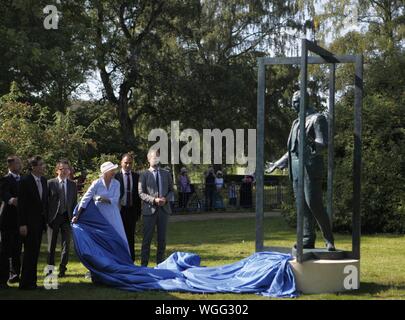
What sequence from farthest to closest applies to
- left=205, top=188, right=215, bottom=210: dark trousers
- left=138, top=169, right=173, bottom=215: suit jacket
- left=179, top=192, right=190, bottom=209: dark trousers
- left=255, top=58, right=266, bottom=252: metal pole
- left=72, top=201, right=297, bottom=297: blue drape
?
left=205, top=188, right=215, bottom=210: dark trousers
left=179, top=192, right=190, bottom=209: dark trousers
left=138, top=169, right=173, bottom=215: suit jacket
left=255, top=58, right=266, bottom=252: metal pole
left=72, top=201, right=297, bottom=297: blue drape

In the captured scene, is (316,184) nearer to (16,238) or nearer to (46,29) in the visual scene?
(16,238)

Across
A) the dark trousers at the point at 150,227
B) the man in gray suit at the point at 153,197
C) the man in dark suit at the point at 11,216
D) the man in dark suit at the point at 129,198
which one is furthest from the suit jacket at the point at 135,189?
the man in dark suit at the point at 11,216

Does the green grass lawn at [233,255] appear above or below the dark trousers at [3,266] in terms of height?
below

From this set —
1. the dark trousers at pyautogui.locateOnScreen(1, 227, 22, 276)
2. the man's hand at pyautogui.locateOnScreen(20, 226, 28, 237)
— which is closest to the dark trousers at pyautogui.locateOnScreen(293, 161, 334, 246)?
the man's hand at pyautogui.locateOnScreen(20, 226, 28, 237)

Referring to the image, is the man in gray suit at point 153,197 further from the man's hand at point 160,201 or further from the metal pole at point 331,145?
the metal pole at point 331,145

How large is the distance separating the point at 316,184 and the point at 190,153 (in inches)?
1049

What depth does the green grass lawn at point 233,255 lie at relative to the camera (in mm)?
8461

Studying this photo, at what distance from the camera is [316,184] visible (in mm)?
9000

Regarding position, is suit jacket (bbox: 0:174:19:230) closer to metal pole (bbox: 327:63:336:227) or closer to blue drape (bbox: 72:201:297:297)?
blue drape (bbox: 72:201:297:297)

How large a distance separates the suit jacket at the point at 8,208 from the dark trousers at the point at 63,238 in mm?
934

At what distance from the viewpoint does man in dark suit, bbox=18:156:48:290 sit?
9.01m

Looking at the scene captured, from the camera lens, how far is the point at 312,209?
8.98 meters

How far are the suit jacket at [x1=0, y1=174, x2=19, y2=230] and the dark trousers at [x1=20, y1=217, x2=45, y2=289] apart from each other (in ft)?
1.95
